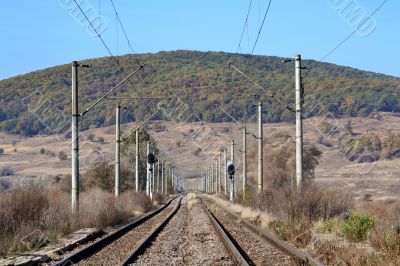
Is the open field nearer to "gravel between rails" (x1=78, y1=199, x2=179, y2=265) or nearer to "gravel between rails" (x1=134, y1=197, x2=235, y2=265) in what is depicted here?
"gravel between rails" (x1=134, y1=197, x2=235, y2=265)

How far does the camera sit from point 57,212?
28281 mm

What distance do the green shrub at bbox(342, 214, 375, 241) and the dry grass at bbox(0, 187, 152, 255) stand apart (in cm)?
967

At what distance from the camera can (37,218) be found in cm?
2591

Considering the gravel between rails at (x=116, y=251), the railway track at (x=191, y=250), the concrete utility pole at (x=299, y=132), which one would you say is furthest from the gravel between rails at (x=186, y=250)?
the concrete utility pole at (x=299, y=132)

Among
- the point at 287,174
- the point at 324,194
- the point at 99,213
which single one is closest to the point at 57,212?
the point at 99,213

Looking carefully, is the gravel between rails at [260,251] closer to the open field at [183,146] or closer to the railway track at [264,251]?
the railway track at [264,251]

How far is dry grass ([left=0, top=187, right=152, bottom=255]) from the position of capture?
867 inches

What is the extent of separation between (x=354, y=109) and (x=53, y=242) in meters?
168

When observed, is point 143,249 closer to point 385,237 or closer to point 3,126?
point 385,237

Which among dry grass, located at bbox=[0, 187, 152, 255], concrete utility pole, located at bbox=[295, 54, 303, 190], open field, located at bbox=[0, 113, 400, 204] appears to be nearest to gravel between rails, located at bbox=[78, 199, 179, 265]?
dry grass, located at bbox=[0, 187, 152, 255]

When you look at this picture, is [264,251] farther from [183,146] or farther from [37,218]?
[183,146]

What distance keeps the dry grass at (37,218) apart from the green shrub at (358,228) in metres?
9.67

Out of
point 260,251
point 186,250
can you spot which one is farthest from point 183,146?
point 260,251

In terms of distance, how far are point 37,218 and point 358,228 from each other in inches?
460
